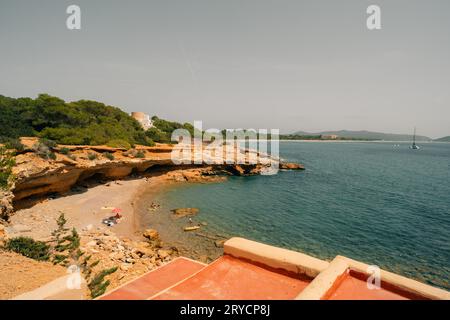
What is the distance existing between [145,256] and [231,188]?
20243 millimetres

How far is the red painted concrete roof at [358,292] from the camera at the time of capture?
Result: 14.0ft

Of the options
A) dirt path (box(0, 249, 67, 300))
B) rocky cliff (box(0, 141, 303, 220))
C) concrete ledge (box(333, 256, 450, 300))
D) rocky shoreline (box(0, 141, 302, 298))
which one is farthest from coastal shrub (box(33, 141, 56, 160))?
concrete ledge (box(333, 256, 450, 300))

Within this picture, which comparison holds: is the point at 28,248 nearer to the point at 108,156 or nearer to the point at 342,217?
the point at 108,156

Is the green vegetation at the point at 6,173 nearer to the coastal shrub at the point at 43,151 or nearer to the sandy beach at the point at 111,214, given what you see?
the sandy beach at the point at 111,214

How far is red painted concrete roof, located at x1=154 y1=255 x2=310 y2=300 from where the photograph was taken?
182 inches

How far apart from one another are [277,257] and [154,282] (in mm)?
2904

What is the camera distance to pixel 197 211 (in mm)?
24062

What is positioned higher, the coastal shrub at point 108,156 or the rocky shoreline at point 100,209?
the coastal shrub at point 108,156

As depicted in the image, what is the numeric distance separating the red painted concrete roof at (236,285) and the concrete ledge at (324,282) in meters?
0.54

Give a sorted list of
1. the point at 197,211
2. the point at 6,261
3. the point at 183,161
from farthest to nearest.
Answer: the point at 183,161, the point at 197,211, the point at 6,261

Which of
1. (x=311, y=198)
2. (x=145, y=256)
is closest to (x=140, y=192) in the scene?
(x=145, y=256)

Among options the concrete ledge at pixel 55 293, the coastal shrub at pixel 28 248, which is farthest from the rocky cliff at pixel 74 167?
the concrete ledge at pixel 55 293

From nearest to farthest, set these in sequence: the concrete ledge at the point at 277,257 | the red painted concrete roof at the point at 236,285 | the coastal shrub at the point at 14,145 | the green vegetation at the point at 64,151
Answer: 1. the red painted concrete roof at the point at 236,285
2. the concrete ledge at the point at 277,257
3. the coastal shrub at the point at 14,145
4. the green vegetation at the point at 64,151
